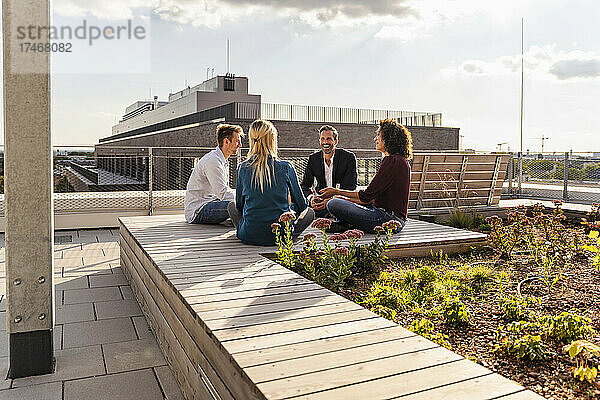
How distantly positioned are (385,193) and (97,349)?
3105mm

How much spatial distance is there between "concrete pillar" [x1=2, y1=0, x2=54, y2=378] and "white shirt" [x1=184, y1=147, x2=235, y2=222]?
286cm

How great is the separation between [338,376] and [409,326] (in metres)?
1.22

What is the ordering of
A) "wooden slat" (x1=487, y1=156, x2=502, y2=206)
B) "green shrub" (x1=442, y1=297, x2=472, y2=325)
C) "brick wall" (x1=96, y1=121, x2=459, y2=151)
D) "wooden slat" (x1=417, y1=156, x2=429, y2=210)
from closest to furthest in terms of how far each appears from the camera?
"green shrub" (x1=442, y1=297, x2=472, y2=325)
"wooden slat" (x1=417, y1=156, x2=429, y2=210)
"wooden slat" (x1=487, y1=156, x2=502, y2=206)
"brick wall" (x1=96, y1=121, x2=459, y2=151)

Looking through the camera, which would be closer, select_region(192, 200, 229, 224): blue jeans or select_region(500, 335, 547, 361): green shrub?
select_region(500, 335, 547, 361): green shrub

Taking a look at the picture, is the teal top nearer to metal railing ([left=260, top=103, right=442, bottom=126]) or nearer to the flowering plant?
the flowering plant

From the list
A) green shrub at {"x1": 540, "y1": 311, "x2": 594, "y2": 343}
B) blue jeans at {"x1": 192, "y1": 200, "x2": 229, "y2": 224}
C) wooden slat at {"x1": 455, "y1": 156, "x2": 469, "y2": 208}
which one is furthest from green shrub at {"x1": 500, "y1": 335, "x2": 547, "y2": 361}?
wooden slat at {"x1": 455, "y1": 156, "x2": 469, "y2": 208}

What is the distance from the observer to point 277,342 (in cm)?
233

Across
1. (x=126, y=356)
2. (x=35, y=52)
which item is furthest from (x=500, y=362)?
(x=35, y=52)

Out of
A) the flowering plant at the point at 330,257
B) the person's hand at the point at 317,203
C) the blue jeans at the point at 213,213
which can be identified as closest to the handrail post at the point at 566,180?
the person's hand at the point at 317,203

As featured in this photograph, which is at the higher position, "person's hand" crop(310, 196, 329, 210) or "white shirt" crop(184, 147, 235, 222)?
"white shirt" crop(184, 147, 235, 222)

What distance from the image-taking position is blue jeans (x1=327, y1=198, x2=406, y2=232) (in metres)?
5.39

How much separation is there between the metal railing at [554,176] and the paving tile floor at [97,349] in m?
9.77

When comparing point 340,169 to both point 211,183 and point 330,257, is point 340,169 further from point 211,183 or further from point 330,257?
point 330,257

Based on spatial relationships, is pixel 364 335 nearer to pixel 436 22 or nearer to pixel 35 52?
pixel 35 52
